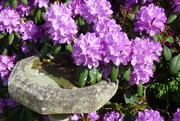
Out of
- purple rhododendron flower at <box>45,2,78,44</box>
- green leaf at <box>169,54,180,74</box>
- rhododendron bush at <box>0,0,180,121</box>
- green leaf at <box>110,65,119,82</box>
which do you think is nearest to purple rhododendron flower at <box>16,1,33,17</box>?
rhododendron bush at <box>0,0,180,121</box>

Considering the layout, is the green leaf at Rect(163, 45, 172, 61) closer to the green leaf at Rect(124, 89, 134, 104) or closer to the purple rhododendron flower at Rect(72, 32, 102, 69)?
the green leaf at Rect(124, 89, 134, 104)

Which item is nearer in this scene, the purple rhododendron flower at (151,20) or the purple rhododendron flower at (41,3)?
the purple rhododendron flower at (151,20)

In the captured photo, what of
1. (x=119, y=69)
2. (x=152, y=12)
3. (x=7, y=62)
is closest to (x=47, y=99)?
(x=119, y=69)

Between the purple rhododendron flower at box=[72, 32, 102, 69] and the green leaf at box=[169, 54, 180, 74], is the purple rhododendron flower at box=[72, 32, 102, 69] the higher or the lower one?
the higher one

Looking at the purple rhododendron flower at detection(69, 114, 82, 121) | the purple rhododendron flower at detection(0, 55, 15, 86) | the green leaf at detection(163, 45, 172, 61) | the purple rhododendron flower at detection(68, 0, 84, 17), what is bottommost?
the purple rhododendron flower at detection(69, 114, 82, 121)

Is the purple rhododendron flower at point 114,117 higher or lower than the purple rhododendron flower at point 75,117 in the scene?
higher

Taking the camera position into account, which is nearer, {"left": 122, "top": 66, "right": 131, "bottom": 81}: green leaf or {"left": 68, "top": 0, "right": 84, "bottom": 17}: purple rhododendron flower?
{"left": 122, "top": 66, "right": 131, "bottom": 81}: green leaf

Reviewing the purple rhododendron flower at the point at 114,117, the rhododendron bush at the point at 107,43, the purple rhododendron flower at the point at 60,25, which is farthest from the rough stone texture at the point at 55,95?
the purple rhododendron flower at the point at 114,117

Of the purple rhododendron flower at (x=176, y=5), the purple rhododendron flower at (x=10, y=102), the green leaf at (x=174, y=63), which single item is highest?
the purple rhododendron flower at (x=176, y=5)

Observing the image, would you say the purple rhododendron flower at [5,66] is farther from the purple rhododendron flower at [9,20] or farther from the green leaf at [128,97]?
the green leaf at [128,97]

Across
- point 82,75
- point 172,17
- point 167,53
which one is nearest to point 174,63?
point 167,53
